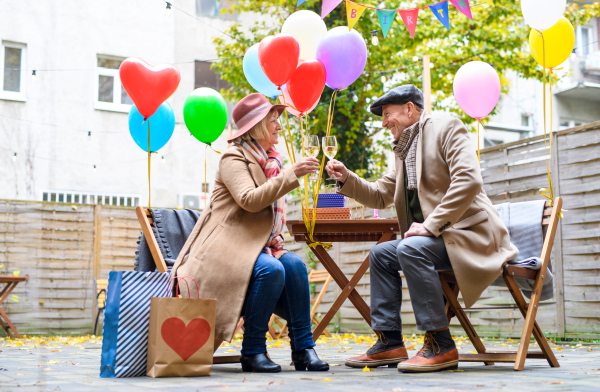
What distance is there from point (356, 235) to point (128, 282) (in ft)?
4.77

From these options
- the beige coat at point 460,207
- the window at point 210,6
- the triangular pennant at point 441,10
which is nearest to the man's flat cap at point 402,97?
the beige coat at point 460,207

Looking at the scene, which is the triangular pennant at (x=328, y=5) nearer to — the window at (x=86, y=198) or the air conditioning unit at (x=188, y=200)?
the window at (x=86, y=198)

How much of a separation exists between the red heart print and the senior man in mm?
878

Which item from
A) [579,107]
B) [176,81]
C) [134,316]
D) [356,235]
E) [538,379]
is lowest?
[538,379]

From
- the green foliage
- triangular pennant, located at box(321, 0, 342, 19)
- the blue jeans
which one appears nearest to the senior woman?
the blue jeans

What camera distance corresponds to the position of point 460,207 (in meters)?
3.16

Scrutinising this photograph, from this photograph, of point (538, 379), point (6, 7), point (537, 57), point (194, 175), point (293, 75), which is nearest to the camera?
point (538, 379)

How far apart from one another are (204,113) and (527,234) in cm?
267

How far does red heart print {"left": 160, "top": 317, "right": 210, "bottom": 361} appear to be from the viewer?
3000 millimetres

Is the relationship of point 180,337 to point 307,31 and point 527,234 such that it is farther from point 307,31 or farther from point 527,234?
point 307,31

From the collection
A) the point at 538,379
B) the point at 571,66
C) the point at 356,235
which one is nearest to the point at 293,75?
the point at 356,235

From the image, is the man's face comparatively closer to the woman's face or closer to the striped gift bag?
the woman's face

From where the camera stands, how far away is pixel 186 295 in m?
3.21

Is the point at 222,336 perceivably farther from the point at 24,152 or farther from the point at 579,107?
the point at 579,107
